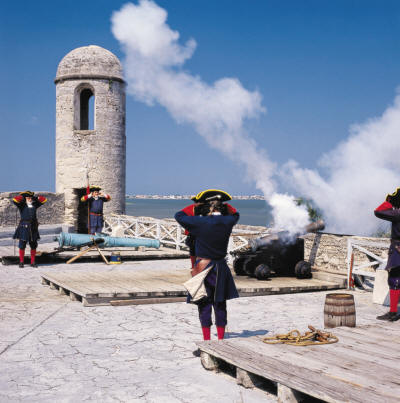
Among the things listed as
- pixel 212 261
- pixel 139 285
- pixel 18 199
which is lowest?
pixel 139 285

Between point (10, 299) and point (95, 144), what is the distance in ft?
46.5

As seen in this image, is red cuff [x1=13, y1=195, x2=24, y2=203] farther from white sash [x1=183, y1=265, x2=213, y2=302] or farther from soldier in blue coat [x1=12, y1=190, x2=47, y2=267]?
white sash [x1=183, y1=265, x2=213, y2=302]

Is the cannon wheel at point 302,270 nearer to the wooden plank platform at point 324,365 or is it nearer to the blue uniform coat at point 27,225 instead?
the wooden plank platform at point 324,365

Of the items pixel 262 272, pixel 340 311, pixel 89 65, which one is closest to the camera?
pixel 340 311

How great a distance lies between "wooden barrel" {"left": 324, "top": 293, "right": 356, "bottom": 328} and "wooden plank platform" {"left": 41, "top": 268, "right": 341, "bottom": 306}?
10.1ft

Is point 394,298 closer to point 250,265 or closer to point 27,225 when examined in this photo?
point 250,265

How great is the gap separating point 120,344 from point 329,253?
7.59m

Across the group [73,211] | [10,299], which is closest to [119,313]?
[10,299]

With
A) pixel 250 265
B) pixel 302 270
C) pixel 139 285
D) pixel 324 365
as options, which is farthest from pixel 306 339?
pixel 302 270

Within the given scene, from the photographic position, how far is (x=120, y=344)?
20.1ft

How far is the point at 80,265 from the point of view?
45.8 feet

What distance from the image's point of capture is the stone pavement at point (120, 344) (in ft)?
15.0

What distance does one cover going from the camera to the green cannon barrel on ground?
47.4ft

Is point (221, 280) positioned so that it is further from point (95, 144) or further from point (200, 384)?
point (95, 144)
